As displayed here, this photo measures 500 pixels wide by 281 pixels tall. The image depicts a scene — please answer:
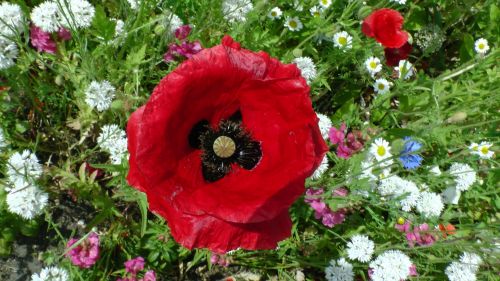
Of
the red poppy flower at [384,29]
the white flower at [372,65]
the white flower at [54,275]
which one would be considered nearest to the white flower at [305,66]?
the red poppy flower at [384,29]

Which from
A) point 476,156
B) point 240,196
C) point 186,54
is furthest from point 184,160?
point 476,156

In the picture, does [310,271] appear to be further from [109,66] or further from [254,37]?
[109,66]

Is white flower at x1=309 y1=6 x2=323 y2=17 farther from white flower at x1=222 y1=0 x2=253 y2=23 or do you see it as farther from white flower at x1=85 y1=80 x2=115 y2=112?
white flower at x1=85 y1=80 x2=115 y2=112

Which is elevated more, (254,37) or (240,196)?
(254,37)

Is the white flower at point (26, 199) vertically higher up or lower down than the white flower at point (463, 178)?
higher up

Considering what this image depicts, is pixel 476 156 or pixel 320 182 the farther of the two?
pixel 476 156

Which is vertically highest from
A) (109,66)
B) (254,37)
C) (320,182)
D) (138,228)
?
(109,66)

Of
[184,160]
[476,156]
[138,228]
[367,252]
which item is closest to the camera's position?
[184,160]

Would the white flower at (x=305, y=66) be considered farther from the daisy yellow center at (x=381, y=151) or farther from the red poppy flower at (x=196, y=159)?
the red poppy flower at (x=196, y=159)
